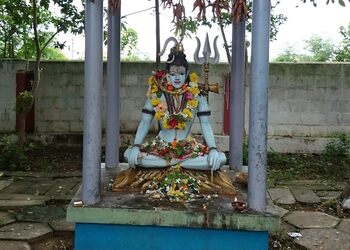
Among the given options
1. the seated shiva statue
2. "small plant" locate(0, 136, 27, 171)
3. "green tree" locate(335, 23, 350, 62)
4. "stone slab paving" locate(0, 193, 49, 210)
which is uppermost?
"green tree" locate(335, 23, 350, 62)

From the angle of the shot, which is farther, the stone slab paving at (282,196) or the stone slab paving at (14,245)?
the stone slab paving at (282,196)

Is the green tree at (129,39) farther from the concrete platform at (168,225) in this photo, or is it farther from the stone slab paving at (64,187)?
the concrete platform at (168,225)

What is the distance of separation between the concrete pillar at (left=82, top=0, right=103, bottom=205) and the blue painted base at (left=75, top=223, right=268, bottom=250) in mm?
218

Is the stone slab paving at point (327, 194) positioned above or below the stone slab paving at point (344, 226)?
above

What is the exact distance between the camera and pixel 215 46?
13.4 ft

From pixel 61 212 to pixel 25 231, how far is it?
0.65m

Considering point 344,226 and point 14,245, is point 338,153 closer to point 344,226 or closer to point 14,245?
point 344,226

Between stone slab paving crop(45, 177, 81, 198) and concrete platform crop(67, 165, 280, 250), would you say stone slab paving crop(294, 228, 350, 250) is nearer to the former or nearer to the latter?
concrete platform crop(67, 165, 280, 250)

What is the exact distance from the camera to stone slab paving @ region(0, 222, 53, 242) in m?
4.16

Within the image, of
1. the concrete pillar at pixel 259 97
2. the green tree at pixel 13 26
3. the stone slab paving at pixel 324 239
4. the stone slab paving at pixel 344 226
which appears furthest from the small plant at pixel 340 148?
the green tree at pixel 13 26

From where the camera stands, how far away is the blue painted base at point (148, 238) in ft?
10.8

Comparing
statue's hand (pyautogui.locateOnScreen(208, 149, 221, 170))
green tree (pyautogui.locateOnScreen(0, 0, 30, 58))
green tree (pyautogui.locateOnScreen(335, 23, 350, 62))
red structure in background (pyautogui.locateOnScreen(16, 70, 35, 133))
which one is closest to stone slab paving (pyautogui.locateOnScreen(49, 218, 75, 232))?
statue's hand (pyautogui.locateOnScreen(208, 149, 221, 170))

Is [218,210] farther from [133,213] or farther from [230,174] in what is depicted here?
[230,174]

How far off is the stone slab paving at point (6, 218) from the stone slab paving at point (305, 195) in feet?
10.6
